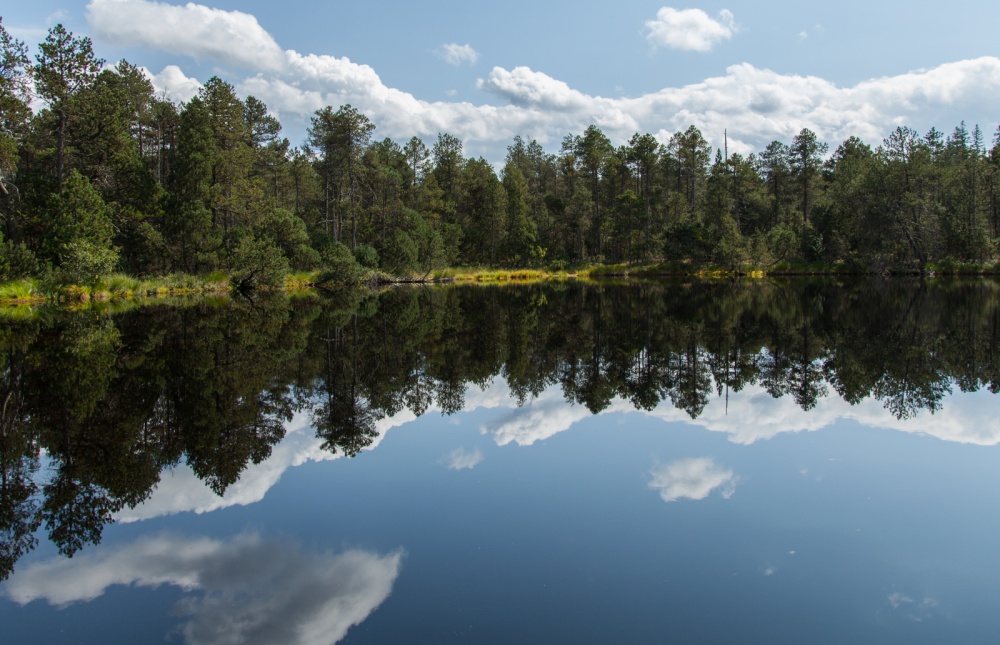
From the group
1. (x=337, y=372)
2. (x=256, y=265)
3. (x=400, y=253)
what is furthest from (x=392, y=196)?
(x=337, y=372)

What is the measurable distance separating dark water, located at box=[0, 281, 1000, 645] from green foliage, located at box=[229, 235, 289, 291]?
88.0 ft

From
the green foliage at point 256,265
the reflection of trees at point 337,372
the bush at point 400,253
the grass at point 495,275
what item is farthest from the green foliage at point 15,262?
the grass at point 495,275

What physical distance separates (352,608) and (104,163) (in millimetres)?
40783

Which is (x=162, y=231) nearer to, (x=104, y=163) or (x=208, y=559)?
(x=104, y=163)

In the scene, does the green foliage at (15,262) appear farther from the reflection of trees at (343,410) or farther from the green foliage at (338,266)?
the reflection of trees at (343,410)

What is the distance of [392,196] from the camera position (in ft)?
197

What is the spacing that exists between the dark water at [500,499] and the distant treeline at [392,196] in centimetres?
2478

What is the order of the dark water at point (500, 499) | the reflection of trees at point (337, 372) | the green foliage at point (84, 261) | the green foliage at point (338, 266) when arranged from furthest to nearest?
the green foliage at point (338, 266) < the green foliage at point (84, 261) < the reflection of trees at point (337, 372) < the dark water at point (500, 499)

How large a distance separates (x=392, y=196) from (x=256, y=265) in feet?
66.4

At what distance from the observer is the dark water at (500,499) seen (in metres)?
4.69

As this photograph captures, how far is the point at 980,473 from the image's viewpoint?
25.3ft

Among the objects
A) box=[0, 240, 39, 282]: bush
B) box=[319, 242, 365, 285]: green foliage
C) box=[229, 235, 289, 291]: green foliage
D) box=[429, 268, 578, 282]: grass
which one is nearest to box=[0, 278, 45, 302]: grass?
box=[0, 240, 39, 282]: bush

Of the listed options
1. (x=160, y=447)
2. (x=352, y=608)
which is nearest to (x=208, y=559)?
(x=352, y=608)

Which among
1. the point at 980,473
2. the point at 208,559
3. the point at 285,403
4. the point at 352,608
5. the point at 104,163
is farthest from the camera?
the point at 104,163
